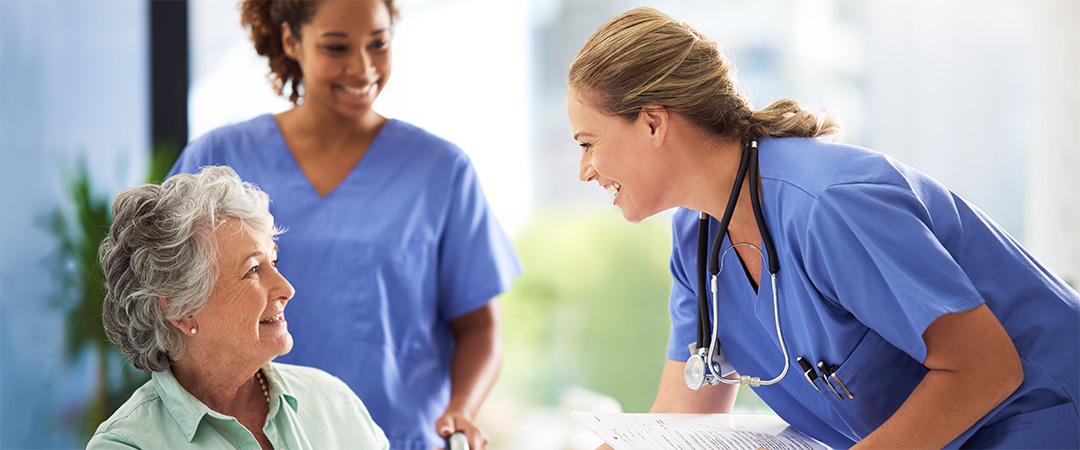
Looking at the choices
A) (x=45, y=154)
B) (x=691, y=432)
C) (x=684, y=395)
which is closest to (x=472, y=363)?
(x=684, y=395)

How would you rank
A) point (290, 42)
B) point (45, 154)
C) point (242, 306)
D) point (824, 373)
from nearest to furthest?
1. point (824, 373)
2. point (242, 306)
3. point (290, 42)
4. point (45, 154)

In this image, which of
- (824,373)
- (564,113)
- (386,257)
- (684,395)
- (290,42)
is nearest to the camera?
(824,373)

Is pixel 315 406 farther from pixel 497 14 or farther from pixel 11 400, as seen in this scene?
pixel 497 14

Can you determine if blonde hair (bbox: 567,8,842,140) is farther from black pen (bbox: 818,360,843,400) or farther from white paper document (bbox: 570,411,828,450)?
white paper document (bbox: 570,411,828,450)

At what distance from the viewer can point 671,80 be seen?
121 centimetres

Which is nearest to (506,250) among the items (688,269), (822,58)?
(688,269)

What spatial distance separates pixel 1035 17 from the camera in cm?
262

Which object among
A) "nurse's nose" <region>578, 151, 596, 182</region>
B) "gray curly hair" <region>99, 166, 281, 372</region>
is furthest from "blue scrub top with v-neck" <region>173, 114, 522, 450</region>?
"nurse's nose" <region>578, 151, 596, 182</region>

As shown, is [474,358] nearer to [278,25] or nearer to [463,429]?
[463,429]

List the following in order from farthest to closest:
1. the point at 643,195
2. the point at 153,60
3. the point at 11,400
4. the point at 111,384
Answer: the point at 153,60 → the point at 111,384 → the point at 11,400 → the point at 643,195

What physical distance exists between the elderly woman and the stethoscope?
65 centimetres

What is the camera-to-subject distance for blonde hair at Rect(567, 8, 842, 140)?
1.20 meters

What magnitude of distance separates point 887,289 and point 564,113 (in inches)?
88.9

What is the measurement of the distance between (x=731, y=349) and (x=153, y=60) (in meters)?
2.12
